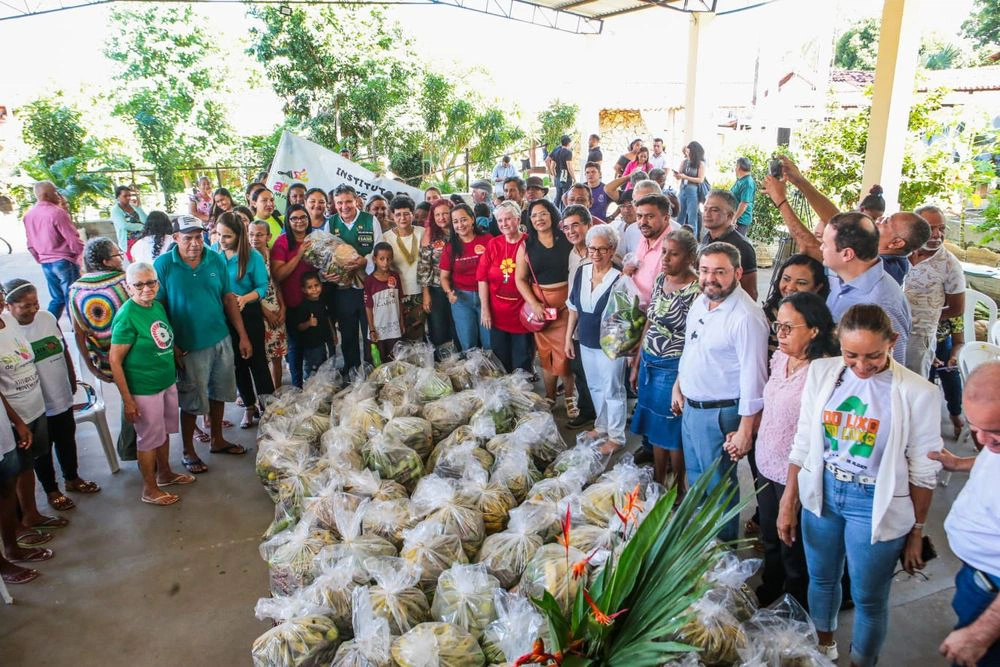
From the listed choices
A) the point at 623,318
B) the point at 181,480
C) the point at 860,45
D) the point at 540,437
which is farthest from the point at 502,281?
the point at 860,45

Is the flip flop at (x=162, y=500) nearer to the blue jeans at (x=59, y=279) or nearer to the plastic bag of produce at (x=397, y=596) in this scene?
the plastic bag of produce at (x=397, y=596)

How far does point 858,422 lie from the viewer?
6.25 feet

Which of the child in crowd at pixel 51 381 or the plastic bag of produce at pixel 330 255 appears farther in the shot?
the plastic bag of produce at pixel 330 255

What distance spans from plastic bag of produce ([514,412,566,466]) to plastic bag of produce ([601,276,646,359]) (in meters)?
0.56

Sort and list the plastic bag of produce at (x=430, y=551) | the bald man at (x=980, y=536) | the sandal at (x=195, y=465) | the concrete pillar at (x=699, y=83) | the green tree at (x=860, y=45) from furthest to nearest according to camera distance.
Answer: the green tree at (x=860, y=45)
the concrete pillar at (x=699, y=83)
the sandal at (x=195, y=465)
the plastic bag of produce at (x=430, y=551)
the bald man at (x=980, y=536)

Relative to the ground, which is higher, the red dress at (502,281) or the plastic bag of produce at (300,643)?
the red dress at (502,281)

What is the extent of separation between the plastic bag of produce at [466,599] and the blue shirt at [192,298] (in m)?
2.52

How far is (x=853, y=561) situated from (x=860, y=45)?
106ft

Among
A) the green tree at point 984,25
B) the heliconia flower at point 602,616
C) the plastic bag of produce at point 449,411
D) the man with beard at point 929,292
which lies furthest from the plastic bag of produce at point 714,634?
the green tree at point 984,25

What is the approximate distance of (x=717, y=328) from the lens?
8.39 feet

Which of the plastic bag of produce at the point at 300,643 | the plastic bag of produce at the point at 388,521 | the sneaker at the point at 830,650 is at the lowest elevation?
the sneaker at the point at 830,650

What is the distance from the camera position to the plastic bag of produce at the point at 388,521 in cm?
255

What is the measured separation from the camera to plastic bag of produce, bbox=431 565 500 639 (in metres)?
2.03

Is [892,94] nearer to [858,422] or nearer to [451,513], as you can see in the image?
[858,422]
